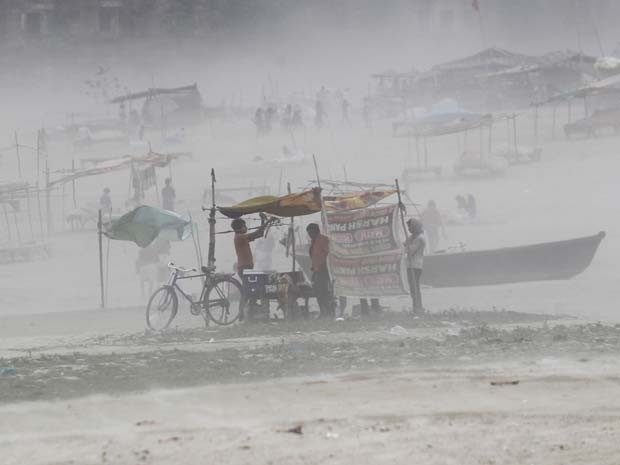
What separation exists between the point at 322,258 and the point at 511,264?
5.61m

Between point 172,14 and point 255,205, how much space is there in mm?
50310

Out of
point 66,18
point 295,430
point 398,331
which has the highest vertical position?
point 66,18

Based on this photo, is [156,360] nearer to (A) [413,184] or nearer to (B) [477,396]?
(B) [477,396]

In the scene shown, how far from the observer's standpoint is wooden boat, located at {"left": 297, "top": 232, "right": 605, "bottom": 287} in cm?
1831

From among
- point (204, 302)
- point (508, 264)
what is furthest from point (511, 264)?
point (204, 302)

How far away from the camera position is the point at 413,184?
31266 millimetres

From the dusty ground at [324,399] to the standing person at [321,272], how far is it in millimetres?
1756

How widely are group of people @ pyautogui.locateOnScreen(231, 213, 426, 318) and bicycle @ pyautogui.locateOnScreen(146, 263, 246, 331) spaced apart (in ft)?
1.02

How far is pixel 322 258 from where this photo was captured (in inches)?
548

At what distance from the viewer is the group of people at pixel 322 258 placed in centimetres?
1387

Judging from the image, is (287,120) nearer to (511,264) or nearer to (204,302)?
(511,264)

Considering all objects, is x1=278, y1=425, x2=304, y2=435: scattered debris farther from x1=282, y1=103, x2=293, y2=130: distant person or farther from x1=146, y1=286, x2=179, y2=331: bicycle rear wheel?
x1=282, y1=103, x2=293, y2=130: distant person

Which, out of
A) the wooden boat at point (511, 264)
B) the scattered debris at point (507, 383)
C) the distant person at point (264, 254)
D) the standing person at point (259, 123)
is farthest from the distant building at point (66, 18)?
the scattered debris at point (507, 383)

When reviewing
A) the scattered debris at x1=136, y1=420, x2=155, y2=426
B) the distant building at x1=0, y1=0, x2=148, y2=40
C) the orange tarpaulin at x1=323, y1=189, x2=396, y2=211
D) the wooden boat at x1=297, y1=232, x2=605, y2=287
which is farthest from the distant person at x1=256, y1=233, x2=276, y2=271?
the distant building at x1=0, y1=0, x2=148, y2=40
